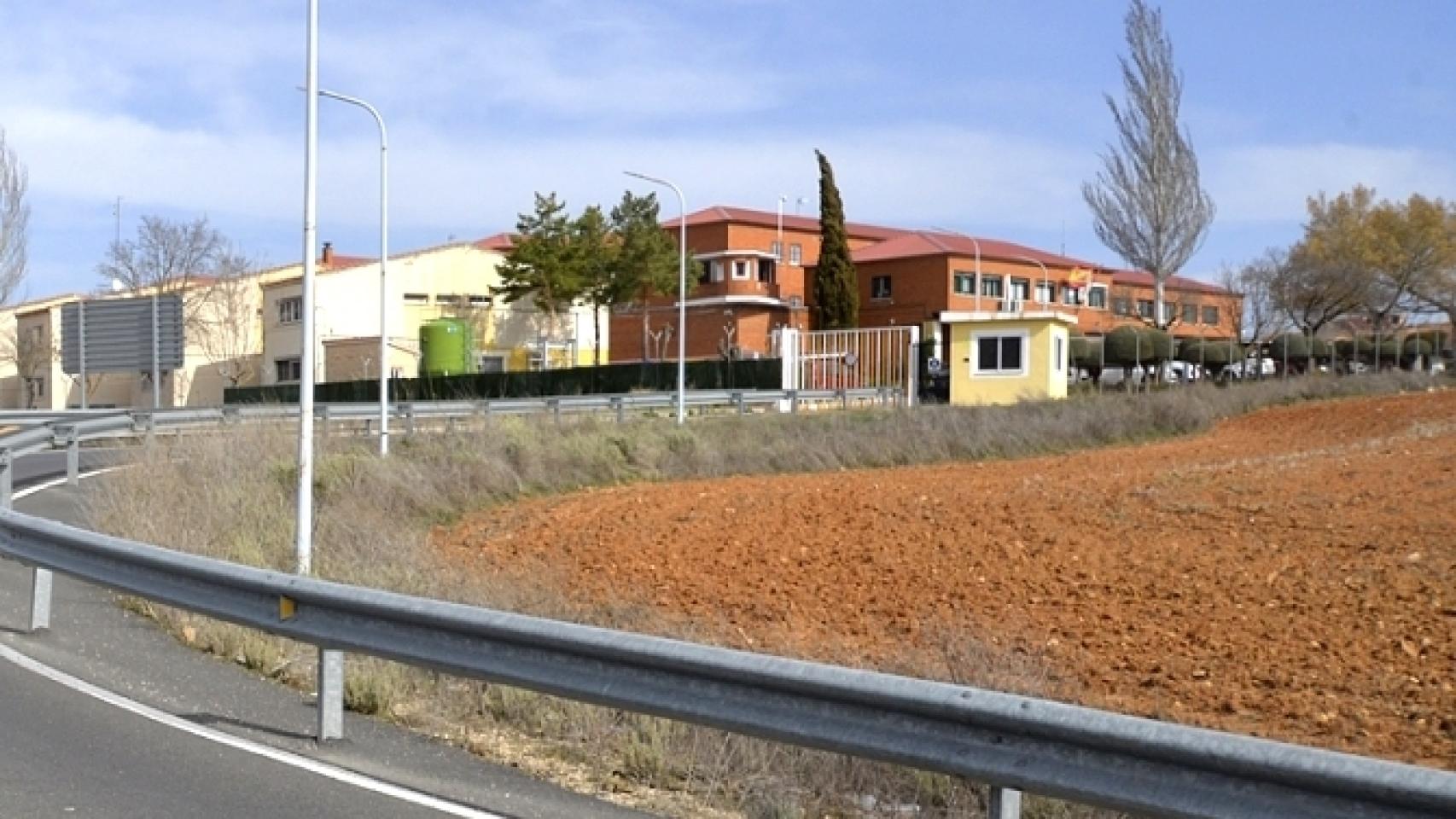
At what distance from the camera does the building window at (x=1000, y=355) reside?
47906mm

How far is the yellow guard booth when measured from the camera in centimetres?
4738

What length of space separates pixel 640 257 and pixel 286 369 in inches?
717

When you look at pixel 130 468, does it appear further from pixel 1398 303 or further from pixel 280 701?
pixel 1398 303

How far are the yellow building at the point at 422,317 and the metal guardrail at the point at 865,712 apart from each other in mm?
63366

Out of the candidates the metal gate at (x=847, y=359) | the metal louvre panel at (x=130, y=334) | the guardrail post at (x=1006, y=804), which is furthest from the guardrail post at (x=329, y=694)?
the metal gate at (x=847, y=359)

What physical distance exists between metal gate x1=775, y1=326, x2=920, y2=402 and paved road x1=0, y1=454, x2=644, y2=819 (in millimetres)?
42930

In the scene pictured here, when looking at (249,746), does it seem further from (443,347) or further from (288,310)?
(288,310)

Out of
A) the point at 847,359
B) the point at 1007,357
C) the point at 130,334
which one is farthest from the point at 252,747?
the point at 847,359

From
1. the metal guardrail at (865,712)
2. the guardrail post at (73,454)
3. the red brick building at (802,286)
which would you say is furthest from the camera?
the red brick building at (802,286)

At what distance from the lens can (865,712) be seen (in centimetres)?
598

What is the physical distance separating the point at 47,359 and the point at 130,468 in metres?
60.9

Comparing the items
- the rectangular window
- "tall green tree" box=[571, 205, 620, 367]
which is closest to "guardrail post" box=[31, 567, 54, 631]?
"tall green tree" box=[571, 205, 620, 367]

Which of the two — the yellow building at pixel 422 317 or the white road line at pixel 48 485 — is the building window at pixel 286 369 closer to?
the yellow building at pixel 422 317

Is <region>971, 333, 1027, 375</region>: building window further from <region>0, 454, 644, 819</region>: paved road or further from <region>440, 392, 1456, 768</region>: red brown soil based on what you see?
<region>0, 454, 644, 819</region>: paved road
